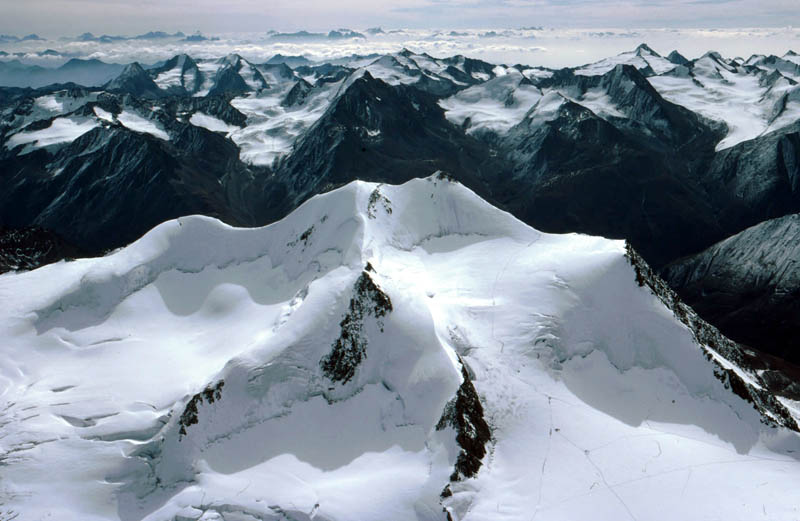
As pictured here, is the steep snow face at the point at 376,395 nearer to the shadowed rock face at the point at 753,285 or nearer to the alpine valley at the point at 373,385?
the alpine valley at the point at 373,385

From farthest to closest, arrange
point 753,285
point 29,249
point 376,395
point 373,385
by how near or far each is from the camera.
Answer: point 753,285 → point 29,249 → point 373,385 → point 376,395

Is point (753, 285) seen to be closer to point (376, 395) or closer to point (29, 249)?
point (376, 395)

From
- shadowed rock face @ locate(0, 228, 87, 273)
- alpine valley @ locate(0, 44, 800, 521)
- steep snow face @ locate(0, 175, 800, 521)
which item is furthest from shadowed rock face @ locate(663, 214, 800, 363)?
shadowed rock face @ locate(0, 228, 87, 273)

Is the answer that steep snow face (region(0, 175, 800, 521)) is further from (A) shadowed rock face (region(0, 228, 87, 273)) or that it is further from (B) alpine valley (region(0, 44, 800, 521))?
(A) shadowed rock face (region(0, 228, 87, 273))

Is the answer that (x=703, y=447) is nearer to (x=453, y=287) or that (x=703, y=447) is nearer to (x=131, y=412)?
(x=453, y=287)

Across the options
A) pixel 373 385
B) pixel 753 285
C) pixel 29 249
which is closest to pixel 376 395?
pixel 373 385

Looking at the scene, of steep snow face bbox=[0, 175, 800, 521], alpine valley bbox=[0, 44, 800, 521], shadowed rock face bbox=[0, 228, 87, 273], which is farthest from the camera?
shadowed rock face bbox=[0, 228, 87, 273]
